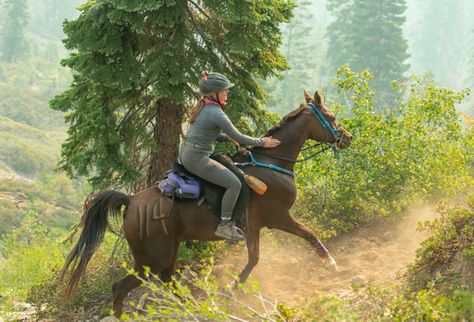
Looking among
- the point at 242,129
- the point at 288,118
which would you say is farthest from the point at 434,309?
the point at 242,129

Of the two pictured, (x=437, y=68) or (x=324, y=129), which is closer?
(x=324, y=129)

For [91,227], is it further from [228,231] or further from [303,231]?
[303,231]

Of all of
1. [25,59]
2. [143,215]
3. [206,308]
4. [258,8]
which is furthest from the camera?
[25,59]

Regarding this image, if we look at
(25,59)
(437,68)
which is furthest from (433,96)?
(437,68)

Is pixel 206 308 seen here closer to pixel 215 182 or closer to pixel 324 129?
pixel 215 182

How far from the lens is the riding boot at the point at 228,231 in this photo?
7.20m

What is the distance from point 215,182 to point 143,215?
119 cm

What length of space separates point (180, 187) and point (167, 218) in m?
0.51

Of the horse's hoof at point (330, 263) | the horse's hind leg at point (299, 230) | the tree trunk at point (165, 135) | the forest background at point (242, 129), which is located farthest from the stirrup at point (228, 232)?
the tree trunk at point (165, 135)

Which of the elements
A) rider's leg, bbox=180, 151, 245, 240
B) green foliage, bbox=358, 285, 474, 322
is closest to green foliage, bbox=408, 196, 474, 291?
green foliage, bbox=358, 285, 474, 322

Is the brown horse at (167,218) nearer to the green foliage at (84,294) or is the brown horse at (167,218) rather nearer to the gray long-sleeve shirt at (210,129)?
the gray long-sleeve shirt at (210,129)

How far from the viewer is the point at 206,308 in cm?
461

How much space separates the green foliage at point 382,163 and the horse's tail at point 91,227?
5708 mm

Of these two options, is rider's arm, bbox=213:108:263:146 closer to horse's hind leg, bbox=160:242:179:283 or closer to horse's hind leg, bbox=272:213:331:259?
horse's hind leg, bbox=272:213:331:259
